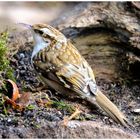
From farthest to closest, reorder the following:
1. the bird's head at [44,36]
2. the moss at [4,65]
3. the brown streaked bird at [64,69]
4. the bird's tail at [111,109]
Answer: the bird's head at [44,36], the moss at [4,65], the brown streaked bird at [64,69], the bird's tail at [111,109]

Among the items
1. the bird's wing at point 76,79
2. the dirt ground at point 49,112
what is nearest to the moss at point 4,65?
the dirt ground at point 49,112

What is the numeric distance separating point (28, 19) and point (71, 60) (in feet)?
6.36

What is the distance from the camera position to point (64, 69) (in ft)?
25.1

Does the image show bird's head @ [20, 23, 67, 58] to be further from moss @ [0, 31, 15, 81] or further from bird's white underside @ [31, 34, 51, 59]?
moss @ [0, 31, 15, 81]

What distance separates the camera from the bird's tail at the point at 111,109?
23.7 ft

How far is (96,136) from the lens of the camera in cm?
667

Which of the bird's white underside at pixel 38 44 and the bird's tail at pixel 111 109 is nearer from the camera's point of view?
the bird's tail at pixel 111 109

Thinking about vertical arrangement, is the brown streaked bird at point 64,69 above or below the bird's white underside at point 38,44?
below

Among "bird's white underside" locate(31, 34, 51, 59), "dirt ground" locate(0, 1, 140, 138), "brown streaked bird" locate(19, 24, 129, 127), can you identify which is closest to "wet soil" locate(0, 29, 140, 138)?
"dirt ground" locate(0, 1, 140, 138)

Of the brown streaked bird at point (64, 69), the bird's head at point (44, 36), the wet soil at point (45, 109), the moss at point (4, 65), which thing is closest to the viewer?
the wet soil at point (45, 109)

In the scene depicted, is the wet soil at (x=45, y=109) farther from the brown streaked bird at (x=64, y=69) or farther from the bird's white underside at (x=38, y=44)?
the bird's white underside at (x=38, y=44)

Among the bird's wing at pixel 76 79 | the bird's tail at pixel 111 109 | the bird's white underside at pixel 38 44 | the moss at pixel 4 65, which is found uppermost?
the bird's white underside at pixel 38 44

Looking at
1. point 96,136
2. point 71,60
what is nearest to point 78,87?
point 71,60

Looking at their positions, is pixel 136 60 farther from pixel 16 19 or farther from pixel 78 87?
pixel 16 19
